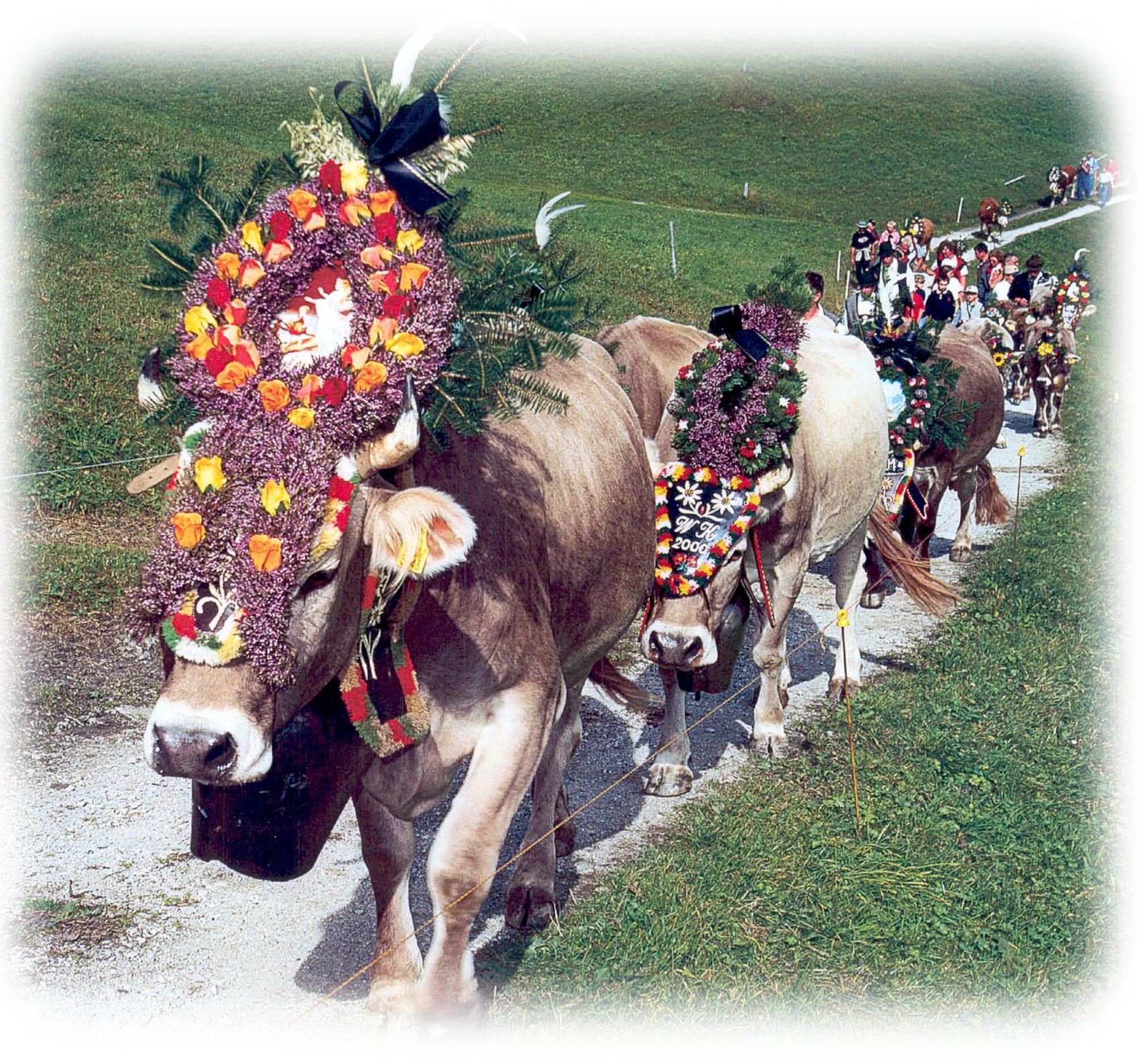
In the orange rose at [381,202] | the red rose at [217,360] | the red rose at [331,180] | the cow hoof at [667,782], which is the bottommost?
the cow hoof at [667,782]

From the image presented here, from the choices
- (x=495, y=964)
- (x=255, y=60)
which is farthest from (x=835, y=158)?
(x=495, y=964)

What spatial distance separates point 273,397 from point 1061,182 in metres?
44.3

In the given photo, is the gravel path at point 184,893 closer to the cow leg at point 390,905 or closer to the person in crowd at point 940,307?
the cow leg at point 390,905

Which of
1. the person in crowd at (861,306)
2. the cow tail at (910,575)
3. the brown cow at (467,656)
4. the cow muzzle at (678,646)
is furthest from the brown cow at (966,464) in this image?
the brown cow at (467,656)

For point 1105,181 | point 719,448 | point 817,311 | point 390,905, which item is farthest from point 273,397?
point 1105,181

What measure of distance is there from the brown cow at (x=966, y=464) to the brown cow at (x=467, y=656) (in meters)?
5.05

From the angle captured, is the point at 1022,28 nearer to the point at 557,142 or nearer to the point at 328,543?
the point at 557,142

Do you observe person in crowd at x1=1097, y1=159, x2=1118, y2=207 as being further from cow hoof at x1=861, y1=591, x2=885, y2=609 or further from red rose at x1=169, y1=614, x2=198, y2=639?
red rose at x1=169, y1=614, x2=198, y2=639

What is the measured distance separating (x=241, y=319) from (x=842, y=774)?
13.1 feet

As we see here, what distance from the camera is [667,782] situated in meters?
6.23

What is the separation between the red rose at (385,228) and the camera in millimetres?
3713

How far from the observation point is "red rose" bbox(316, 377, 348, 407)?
3342 mm

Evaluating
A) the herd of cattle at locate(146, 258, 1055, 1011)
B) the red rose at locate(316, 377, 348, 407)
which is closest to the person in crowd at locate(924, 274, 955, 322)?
the herd of cattle at locate(146, 258, 1055, 1011)

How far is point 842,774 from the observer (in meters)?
6.25
